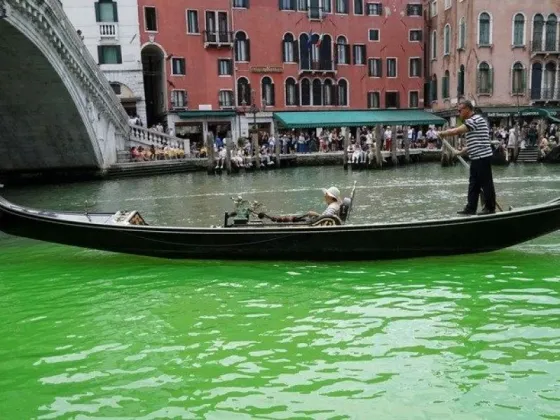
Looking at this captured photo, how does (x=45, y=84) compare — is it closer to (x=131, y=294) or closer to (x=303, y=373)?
(x=131, y=294)

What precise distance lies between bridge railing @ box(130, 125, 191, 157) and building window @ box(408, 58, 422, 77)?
10.0 metres

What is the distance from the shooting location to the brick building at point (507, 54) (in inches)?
814

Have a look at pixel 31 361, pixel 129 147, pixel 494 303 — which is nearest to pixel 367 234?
pixel 494 303

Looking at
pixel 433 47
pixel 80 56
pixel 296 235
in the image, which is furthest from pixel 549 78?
pixel 296 235

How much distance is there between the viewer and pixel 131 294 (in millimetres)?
4227

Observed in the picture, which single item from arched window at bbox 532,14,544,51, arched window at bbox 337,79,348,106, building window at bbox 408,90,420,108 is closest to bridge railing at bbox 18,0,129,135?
arched window at bbox 337,79,348,106

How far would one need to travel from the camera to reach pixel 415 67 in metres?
23.5

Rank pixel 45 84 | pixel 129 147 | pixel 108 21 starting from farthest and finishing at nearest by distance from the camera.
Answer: pixel 108 21
pixel 129 147
pixel 45 84

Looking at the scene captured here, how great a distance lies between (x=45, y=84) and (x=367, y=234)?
362 inches

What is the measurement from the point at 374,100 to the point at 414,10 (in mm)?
3733

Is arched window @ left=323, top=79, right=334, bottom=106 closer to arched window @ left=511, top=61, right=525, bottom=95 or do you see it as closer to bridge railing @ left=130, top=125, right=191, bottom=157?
arched window @ left=511, top=61, right=525, bottom=95

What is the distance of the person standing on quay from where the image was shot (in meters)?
4.47

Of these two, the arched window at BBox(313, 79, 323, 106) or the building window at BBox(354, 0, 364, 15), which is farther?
the building window at BBox(354, 0, 364, 15)

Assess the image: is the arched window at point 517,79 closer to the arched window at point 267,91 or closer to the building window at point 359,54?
the building window at point 359,54
